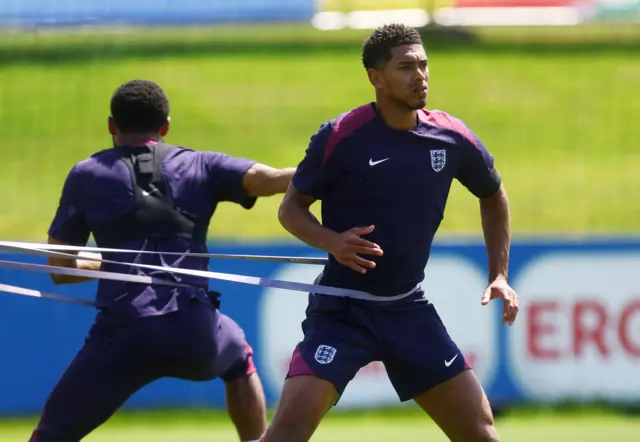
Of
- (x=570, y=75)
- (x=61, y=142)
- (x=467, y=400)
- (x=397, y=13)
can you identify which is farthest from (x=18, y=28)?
(x=467, y=400)

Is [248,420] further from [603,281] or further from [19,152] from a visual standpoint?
[19,152]

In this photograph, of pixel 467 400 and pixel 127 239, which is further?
pixel 127 239

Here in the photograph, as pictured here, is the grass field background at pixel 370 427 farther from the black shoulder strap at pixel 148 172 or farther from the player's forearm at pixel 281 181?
the black shoulder strap at pixel 148 172

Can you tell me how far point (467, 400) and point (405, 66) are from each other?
4.63 feet

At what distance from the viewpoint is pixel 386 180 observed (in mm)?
5184

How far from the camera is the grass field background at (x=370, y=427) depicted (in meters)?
8.69

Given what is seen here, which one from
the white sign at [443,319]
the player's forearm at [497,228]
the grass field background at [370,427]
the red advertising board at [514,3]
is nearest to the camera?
the player's forearm at [497,228]

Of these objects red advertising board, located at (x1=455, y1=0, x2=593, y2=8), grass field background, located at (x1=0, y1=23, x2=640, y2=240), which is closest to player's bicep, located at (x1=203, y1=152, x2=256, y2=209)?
grass field background, located at (x1=0, y1=23, x2=640, y2=240)

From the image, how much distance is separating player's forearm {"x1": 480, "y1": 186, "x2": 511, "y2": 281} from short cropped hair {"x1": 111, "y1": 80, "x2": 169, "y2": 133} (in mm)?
1617

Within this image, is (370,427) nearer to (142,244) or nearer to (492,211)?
(142,244)

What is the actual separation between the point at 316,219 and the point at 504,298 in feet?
2.84

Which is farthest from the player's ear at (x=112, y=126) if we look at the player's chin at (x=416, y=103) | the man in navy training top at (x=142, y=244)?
the player's chin at (x=416, y=103)

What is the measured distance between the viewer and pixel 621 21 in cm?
2225

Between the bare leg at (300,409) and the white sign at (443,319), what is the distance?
423cm
